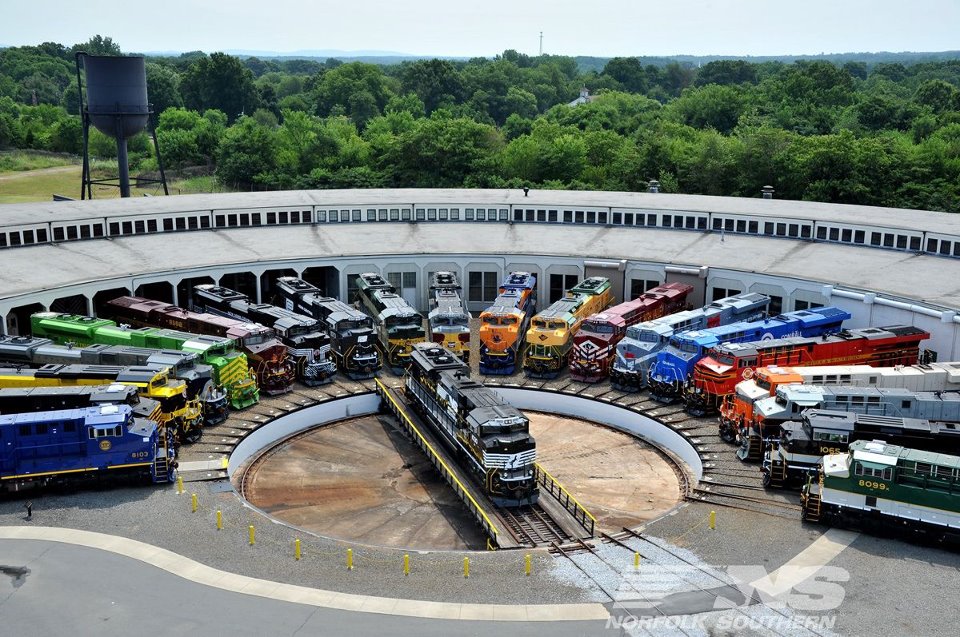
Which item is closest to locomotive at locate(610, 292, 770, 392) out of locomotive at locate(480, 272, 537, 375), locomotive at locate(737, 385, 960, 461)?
locomotive at locate(480, 272, 537, 375)

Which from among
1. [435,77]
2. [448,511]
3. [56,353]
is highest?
[435,77]

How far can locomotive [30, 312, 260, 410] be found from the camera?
42.4 meters

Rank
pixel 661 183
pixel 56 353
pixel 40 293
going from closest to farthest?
1. pixel 56 353
2. pixel 40 293
3. pixel 661 183

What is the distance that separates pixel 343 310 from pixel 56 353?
15.1 metres

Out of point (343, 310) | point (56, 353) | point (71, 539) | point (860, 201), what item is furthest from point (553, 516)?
point (860, 201)

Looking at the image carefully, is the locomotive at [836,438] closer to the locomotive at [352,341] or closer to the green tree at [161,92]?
the locomotive at [352,341]

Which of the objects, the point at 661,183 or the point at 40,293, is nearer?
the point at 40,293

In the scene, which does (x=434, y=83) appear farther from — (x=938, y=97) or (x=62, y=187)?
(x=938, y=97)

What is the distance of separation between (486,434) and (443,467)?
13.6 feet

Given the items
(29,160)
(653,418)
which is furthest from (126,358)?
(29,160)

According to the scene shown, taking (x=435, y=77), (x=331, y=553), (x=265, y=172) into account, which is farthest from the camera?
(x=435, y=77)

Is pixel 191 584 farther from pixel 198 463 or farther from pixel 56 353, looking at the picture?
pixel 56 353

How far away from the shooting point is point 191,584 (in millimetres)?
27391

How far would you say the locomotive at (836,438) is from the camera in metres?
34.4
